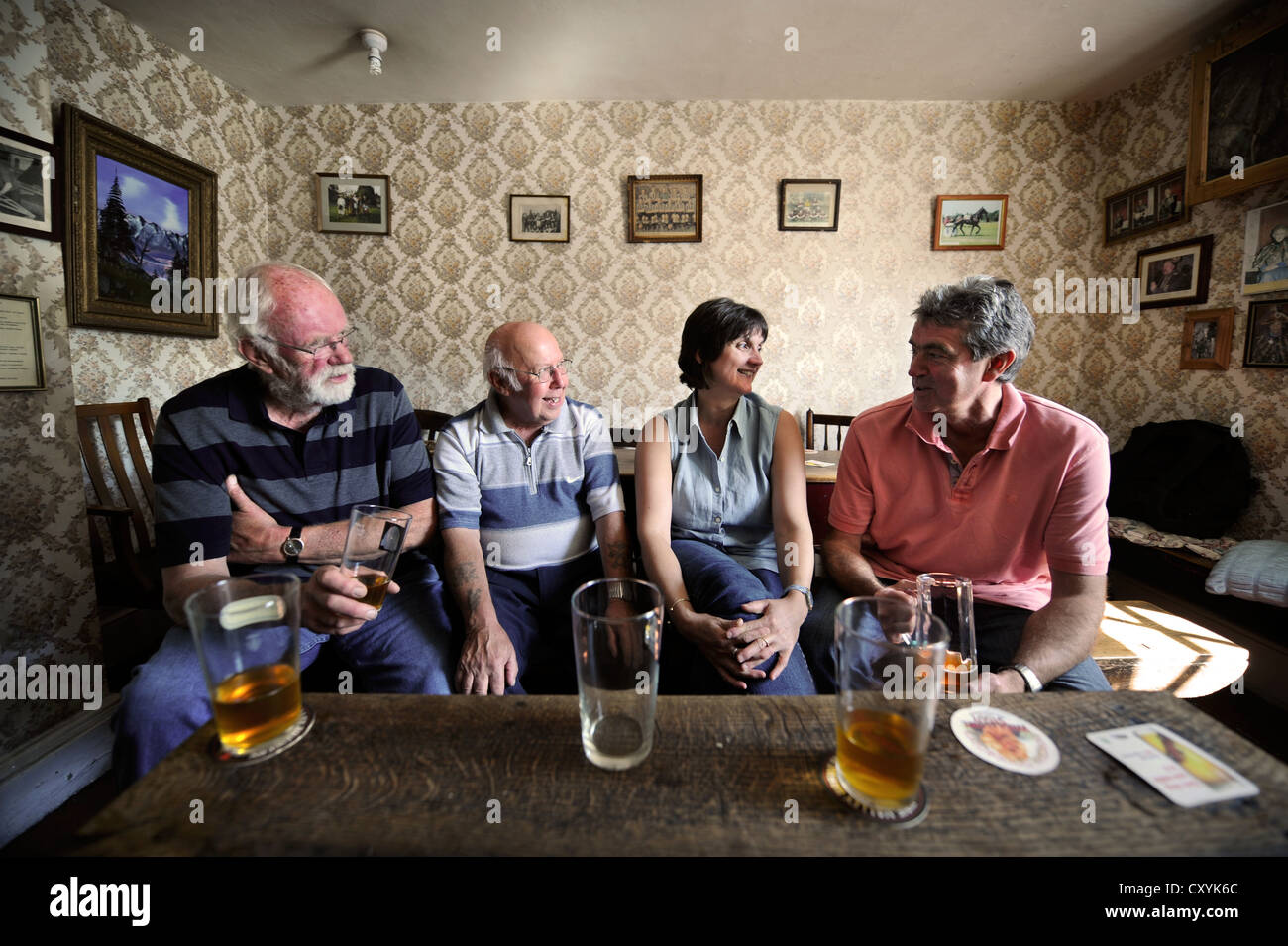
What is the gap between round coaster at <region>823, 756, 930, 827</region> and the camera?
0.58m

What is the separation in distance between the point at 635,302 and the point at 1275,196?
130 inches

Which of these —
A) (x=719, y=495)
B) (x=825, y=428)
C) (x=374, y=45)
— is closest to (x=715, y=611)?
(x=719, y=495)

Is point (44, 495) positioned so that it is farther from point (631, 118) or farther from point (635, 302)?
point (631, 118)

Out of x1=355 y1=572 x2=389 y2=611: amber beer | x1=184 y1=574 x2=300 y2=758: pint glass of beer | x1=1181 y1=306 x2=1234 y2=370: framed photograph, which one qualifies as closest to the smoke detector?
x1=355 y1=572 x2=389 y2=611: amber beer

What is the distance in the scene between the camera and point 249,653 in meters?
0.67

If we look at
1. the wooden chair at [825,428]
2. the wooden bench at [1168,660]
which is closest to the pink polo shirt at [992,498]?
the wooden bench at [1168,660]

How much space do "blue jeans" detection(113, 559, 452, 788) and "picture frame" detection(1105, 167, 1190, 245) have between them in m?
4.31

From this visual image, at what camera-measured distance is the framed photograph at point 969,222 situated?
12.3ft

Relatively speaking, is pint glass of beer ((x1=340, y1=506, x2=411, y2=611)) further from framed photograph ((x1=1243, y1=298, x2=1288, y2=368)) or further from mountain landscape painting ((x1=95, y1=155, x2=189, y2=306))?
framed photograph ((x1=1243, y1=298, x2=1288, y2=368))

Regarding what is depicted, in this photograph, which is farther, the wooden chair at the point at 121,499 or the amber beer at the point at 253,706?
the wooden chair at the point at 121,499

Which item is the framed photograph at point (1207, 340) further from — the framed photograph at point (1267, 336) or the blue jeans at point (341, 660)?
the blue jeans at point (341, 660)

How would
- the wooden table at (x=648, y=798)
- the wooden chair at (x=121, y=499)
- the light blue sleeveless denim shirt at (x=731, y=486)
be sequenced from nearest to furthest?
the wooden table at (x=648, y=798)
the light blue sleeveless denim shirt at (x=731, y=486)
the wooden chair at (x=121, y=499)

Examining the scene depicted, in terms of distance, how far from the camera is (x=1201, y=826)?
0.57m

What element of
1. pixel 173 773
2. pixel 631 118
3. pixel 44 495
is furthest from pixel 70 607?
pixel 631 118
